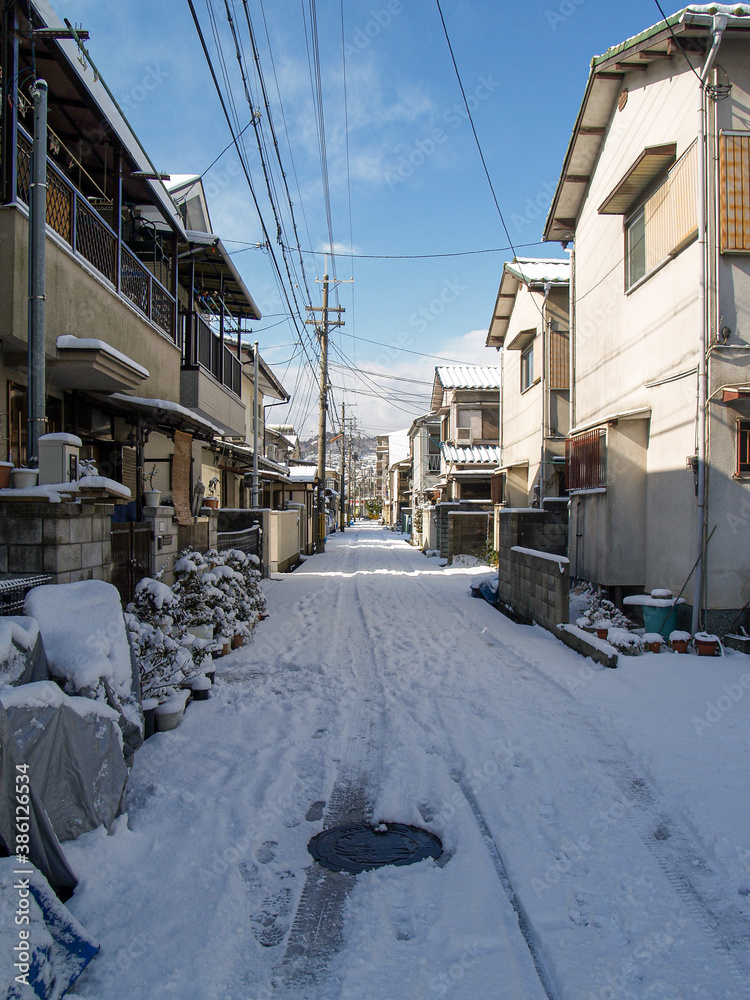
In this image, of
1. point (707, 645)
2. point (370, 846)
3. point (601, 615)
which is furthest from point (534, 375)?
point (370, 846)

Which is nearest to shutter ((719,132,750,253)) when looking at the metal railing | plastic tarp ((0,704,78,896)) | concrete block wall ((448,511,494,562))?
the metal railing

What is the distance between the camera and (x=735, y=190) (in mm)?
7723

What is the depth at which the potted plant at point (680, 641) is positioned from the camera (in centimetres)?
725

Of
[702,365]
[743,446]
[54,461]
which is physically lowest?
[54,461]

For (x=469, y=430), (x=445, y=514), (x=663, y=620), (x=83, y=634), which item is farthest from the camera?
(x=469, y=430)

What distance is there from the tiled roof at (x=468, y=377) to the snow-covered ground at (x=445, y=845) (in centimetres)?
2282

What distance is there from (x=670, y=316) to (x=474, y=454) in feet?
59.4

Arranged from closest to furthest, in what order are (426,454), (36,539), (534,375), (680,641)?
(36,539) → (680,641) → (534,375) → (426,454)

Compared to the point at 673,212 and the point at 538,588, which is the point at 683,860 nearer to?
the point at 538,588

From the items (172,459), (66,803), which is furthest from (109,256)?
(66,803)

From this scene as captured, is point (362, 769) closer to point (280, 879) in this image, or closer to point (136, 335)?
point (280, 879)

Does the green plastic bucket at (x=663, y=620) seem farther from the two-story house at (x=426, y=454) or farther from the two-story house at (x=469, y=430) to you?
the two-story house at (x=426, y=454)

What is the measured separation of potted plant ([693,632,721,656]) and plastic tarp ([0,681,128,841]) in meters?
6.31

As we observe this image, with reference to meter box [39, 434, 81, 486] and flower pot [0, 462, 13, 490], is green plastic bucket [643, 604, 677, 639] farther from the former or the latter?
flower pot [0, 462, 13, 490]
